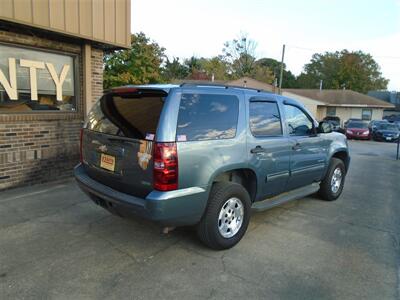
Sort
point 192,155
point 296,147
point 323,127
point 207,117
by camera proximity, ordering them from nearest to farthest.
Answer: point 192,155
point 207,117
point 296,147
point 323,127

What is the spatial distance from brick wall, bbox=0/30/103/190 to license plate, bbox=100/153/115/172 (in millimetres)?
3074

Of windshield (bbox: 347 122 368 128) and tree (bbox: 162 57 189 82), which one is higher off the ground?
tree (bbox: 162 57 189 82)

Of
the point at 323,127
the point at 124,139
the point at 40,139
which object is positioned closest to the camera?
the point at 124,139

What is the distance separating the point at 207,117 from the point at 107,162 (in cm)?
120

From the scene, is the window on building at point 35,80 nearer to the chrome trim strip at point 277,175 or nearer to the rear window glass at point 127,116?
the rear window glass at point 127,116

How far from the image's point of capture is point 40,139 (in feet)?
Result: 20.6

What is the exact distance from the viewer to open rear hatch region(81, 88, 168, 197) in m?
3.19

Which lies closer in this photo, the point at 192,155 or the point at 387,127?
the point at 192,155

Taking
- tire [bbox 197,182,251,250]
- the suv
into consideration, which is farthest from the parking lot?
the suv

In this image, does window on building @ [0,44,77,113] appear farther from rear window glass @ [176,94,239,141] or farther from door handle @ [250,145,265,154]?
door handle @ [250,145,265,154]

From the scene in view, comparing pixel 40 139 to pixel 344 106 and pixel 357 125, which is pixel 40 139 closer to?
pixel 357 125

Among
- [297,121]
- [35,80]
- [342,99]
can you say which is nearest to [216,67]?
[342,99]

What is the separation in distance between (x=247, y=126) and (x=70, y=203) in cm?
316

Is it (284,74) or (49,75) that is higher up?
(284,74)
